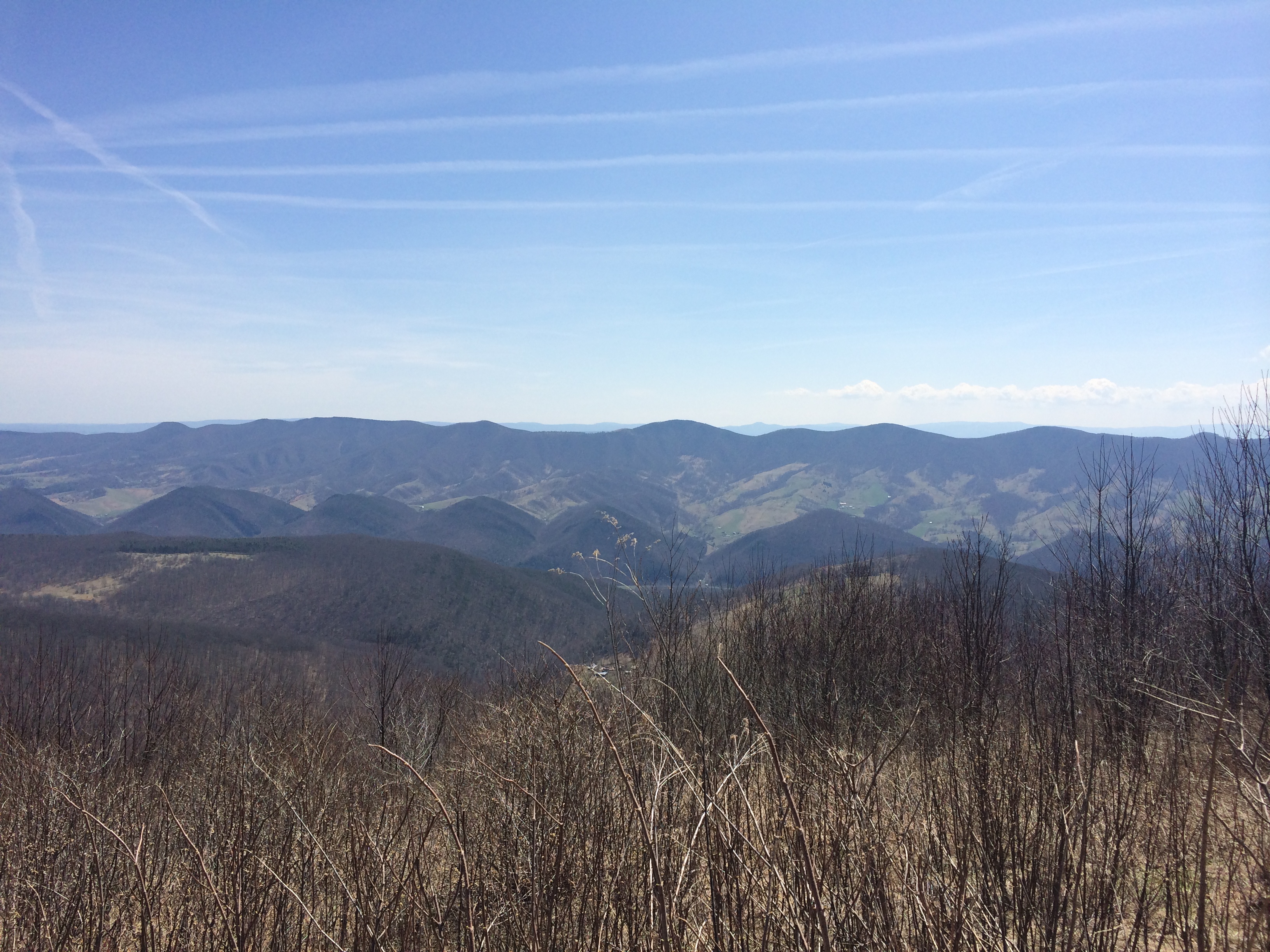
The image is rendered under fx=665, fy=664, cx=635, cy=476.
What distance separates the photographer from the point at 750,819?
7.16ft

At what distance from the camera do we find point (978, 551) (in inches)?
601

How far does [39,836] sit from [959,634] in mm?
16910

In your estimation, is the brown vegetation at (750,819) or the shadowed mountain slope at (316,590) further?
the shadowed mountain slope at (316,590)

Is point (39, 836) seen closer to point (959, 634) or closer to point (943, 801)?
point (943, 801)

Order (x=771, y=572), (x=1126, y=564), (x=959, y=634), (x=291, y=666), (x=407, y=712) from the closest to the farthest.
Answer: (x=1126, y=564), (x=959, y=634), (x=771, y=572), (x=407, y=712), (x=291, y=666)

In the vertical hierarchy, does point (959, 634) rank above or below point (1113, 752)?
below

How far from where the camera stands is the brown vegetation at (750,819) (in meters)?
2.41

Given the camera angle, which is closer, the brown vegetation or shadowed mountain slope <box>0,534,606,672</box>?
the brown vegetation

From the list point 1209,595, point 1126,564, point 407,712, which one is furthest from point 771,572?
point 407,712

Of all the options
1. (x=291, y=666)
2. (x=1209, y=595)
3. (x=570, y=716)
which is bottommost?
(x=291, y=666)

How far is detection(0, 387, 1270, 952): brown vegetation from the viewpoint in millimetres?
2414

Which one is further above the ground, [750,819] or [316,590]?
[750,819]

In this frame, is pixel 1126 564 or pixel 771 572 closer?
pixel 1126 564

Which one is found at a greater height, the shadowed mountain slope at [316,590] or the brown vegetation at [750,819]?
the brown vegetation at [750,819]
